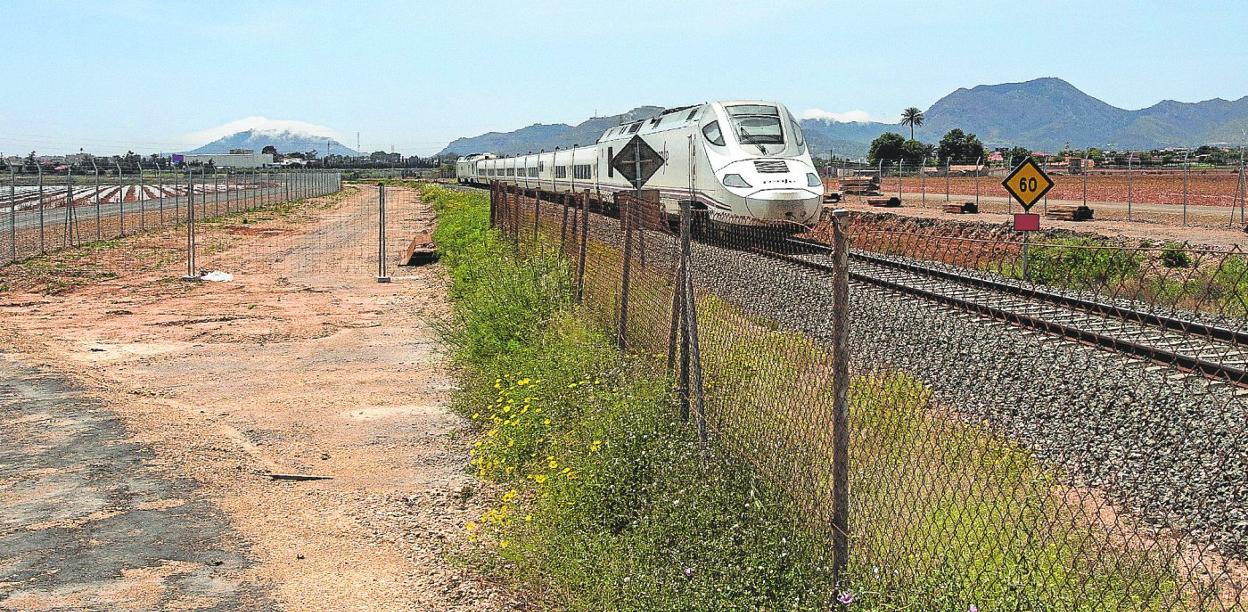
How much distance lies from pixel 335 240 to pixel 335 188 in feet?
201

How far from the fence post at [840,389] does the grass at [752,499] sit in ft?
0.64

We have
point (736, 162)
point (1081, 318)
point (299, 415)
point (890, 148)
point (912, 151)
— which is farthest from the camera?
point (890, 148)

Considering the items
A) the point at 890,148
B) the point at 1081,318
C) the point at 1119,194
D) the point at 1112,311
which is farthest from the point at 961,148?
the point at 1112,311

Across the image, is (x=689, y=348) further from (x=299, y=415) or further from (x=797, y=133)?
(x=797, y=133)

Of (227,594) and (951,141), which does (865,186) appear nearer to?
(227,594)

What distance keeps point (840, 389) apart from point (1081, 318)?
365 centimetres

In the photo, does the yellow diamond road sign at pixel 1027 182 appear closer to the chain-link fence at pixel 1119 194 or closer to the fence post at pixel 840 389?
the chain-link fence at pixel 1119 194

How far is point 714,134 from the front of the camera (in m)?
22.5

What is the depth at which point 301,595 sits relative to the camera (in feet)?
20.2

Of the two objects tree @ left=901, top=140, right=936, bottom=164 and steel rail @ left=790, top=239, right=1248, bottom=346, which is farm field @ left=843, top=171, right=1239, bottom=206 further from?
tree @ left=901, top=140, right=936, bottom=164

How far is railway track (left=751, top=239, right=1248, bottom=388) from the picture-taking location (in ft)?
14.4

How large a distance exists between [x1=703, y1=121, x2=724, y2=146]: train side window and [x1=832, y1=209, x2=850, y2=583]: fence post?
17.9 m

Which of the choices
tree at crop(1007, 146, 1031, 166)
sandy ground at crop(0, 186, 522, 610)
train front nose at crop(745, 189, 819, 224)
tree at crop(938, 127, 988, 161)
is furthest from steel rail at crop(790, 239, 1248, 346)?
tree at crop(938, 127, 988, 161)

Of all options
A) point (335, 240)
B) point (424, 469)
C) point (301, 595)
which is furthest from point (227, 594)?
point (335, 240)
